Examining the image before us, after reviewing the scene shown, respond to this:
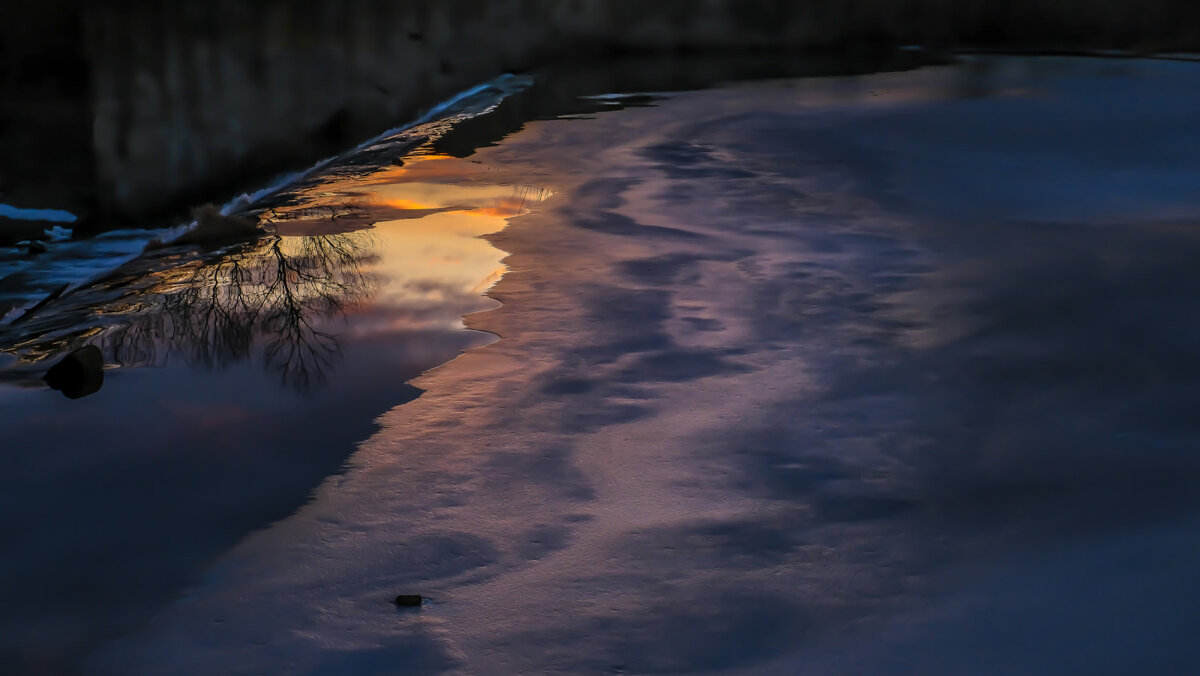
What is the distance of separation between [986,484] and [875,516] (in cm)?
40

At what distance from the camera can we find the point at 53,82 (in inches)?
288

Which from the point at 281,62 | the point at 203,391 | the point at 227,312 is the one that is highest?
the point at 281,62

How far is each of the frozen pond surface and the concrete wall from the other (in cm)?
169

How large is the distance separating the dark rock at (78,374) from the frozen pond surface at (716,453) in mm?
71

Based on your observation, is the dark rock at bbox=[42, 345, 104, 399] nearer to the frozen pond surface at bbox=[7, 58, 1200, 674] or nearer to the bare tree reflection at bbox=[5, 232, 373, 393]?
the frozen pond surface at bbox=[7, 58, 1200, 674]

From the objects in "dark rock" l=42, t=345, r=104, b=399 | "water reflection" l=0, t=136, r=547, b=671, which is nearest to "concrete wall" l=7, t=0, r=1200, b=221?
"water reflection" l=0, t=136, r=547, b=671

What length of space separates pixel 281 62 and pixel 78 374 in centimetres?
533

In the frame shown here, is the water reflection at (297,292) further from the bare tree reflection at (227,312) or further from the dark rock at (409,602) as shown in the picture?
the dark rock at (409,602)

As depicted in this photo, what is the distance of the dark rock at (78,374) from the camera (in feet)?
13.7

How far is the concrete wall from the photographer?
7.37 m

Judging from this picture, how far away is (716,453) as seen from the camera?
346 centimetres

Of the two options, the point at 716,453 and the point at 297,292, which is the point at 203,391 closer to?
the point at 297,292

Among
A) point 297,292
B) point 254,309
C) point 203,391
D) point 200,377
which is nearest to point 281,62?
point 297,292

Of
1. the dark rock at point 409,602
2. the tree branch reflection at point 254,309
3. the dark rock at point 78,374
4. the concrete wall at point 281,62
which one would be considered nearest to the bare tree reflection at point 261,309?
the tree branch reflection at point 254,309
